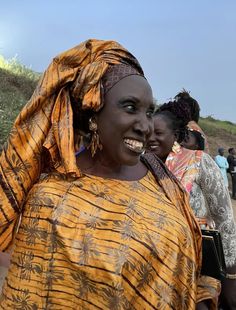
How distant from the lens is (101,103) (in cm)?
223

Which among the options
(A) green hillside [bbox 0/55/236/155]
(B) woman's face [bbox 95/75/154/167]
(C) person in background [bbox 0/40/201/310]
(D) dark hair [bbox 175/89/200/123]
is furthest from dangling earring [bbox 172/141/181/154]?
(A) green hillside [bbox 0/55/236/155]

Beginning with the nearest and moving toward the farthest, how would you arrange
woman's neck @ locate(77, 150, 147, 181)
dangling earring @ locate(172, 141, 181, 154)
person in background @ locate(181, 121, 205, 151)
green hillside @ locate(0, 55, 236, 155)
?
woman's neck @ locate(77, 150, 147, 181) < dangling earring @ locate(172, 141, 181, 154) < person in background @ locate(181, 121, 205, 151) < green hillside @ locate(0, 55, 236, 155)

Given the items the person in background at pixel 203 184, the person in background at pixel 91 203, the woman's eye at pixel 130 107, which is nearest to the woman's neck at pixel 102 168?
the person in background at pixel 91 203

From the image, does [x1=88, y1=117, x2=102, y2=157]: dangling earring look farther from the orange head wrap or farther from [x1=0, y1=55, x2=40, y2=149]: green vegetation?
[x1=0, y1=55, x2=40, y2=149]: green vegetation

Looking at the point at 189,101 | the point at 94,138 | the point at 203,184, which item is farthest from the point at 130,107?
the point at 189,101

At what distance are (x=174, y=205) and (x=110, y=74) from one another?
26.2 inches

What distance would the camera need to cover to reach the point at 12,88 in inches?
572

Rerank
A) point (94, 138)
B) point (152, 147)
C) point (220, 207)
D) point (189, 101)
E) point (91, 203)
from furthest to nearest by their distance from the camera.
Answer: point (189, 101)
point (152, 147)
point (220, 207)
point (94, 138)
point (91, 203)

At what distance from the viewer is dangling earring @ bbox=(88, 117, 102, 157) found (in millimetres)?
2279

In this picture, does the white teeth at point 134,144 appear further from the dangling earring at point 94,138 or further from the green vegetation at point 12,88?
the green vegetation at point 12,88

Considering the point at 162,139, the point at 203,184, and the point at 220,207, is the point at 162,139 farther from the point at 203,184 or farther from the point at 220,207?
the point at 220,207

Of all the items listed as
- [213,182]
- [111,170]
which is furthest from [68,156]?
[213,182]

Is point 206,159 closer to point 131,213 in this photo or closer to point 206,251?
point 206,251

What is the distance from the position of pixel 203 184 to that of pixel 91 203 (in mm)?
1107
